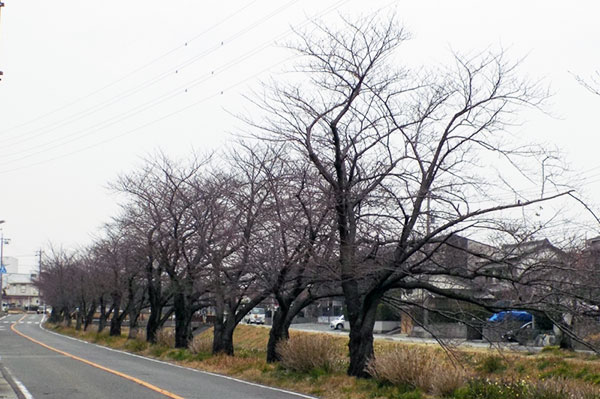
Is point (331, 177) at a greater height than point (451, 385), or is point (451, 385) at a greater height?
point (331, 177)

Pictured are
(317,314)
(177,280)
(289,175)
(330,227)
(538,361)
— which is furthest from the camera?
(317,314)

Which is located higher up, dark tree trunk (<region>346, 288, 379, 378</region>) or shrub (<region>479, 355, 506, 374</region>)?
dark tree trunk (<region>346, 288, 379, 378</region>)

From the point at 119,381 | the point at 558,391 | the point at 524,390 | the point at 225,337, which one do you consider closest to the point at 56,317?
the point at 225,337

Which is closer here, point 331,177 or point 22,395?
point 22,395

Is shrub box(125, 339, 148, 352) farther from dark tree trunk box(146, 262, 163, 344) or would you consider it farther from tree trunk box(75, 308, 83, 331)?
tree trunk box(75, 308, 83, 331)

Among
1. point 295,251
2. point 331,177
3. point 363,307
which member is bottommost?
point 363,307

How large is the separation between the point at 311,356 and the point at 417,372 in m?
4.27

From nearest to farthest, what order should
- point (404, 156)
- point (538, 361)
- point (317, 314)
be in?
point (404, 156)
point (538, 361)
point (317, 314)

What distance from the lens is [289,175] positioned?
68.4 feet

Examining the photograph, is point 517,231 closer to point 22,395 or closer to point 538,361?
point 22,395

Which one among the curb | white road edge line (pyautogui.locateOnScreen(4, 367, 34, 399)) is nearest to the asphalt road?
white road edge line (pyautogui.locateOnScreen(4, 367, 34, 399))

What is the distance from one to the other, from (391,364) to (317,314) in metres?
61.6

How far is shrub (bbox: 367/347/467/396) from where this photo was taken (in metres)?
15.4

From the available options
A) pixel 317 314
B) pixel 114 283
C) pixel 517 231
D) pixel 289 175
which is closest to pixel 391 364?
pixel 517 231
